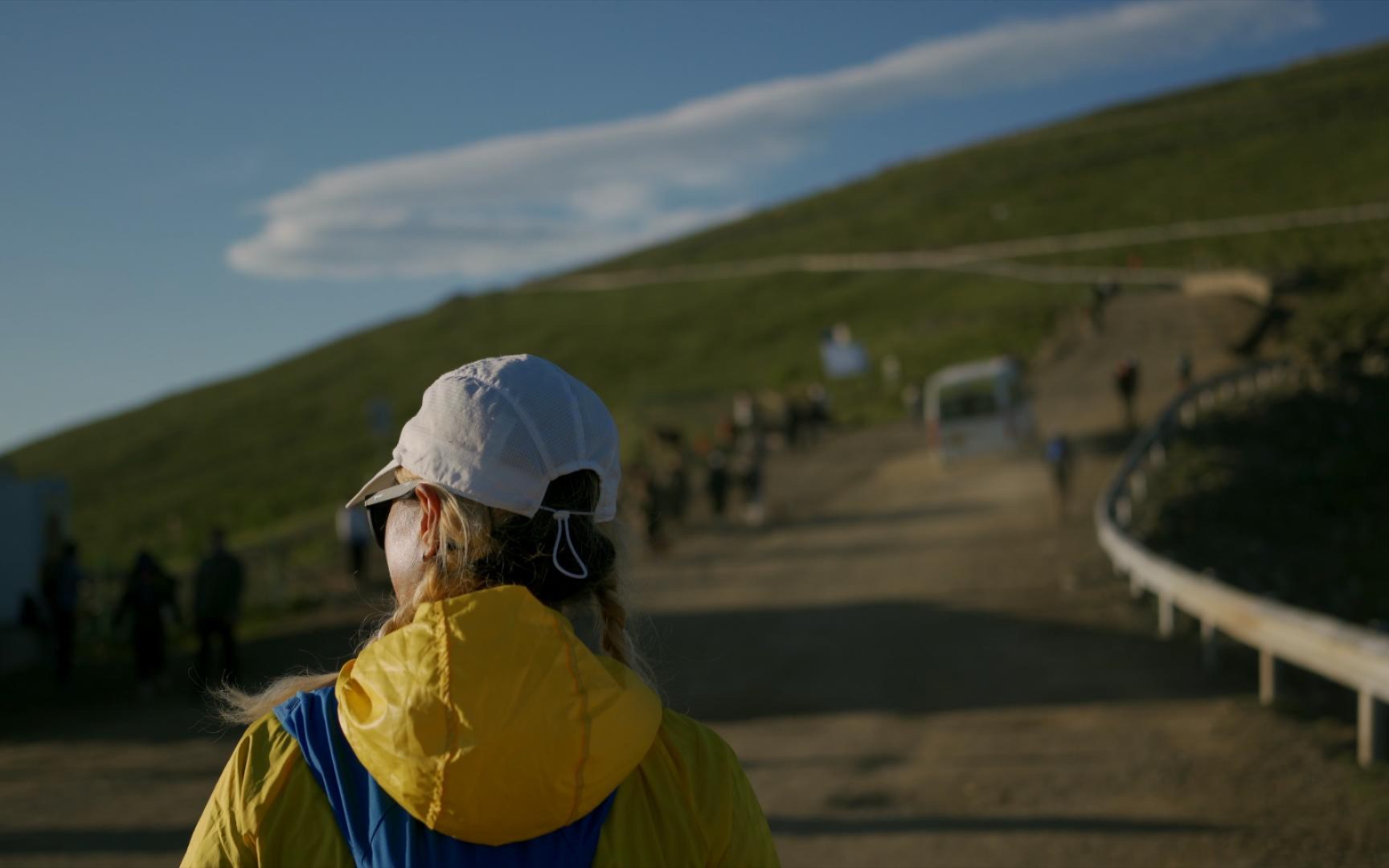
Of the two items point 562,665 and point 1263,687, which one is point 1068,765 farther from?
point 562,665

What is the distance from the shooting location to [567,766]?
187cm

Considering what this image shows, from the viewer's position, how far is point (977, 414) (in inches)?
1232

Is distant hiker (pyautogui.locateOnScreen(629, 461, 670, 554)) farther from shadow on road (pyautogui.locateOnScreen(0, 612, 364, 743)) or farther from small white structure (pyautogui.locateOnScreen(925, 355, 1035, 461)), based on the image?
small white structure (pyautogui.locateOnScreen(925, 355, 1035, 461))

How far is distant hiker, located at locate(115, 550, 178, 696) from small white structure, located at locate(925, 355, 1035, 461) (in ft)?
68.1

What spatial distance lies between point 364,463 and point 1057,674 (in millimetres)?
56126

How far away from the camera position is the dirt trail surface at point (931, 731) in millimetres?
7141

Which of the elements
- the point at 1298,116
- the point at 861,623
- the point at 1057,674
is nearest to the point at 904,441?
the point at 861,623

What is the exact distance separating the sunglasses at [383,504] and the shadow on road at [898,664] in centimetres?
706

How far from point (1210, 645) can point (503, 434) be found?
35.3ft

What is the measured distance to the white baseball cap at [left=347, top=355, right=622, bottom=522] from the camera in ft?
6.95

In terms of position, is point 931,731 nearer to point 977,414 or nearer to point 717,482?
point 717,482

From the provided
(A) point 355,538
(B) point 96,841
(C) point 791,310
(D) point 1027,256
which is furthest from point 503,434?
(D) point 1027,256

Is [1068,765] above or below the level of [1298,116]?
below

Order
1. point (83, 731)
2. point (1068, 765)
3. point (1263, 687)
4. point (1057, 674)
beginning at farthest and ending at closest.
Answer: point (83, 731)
point (1057, 674)
point (1263, 687)
point (1068, 765)
